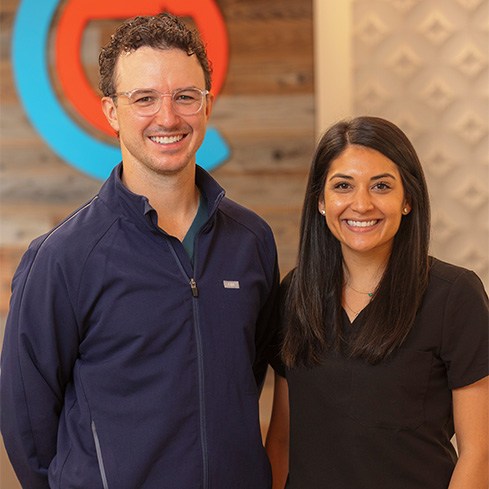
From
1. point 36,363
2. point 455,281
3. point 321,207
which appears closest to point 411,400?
point 455,281

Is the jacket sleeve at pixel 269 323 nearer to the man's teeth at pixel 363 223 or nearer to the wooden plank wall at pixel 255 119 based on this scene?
the man's teeth at pixel 363 223

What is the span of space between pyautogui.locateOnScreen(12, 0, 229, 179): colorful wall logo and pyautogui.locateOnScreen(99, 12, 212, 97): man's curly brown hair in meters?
2.15

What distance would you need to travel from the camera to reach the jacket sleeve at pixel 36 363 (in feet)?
6.54

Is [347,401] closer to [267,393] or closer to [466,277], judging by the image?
[466,277]

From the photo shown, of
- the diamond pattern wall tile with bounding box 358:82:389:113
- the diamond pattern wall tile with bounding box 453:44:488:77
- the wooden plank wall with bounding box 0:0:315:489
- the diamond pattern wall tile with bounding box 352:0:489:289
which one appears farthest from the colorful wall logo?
the diamond pattern wall tile with bounding box 453:44:488:77

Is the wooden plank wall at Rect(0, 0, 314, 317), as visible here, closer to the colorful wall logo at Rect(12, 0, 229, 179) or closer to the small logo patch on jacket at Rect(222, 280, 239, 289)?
the colorful wall logo at Rect(12, 0, 229, 179)

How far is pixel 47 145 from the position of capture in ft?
14.8

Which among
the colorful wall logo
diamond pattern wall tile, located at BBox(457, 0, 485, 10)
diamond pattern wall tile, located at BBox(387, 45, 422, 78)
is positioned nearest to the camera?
the colorful wall logo

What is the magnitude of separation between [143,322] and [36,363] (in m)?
0.29

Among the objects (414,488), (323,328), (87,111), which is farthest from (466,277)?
(87,111)

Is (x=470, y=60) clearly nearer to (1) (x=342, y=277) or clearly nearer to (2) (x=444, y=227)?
(2) (x=444, y=227)

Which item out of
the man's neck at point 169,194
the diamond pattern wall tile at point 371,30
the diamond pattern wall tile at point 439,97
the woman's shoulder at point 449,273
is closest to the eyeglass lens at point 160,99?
the man's neck at point 169,194

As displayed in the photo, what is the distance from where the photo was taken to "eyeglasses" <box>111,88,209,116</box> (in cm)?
205

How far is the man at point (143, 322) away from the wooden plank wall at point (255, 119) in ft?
6.99
